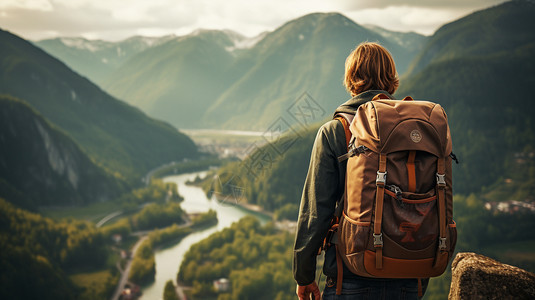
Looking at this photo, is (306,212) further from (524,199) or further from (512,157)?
(512,157)

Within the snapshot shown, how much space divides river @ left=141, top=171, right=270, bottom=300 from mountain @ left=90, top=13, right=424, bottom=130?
3178 inches

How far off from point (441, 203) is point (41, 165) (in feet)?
172

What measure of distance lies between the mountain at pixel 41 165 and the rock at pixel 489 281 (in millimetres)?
45690

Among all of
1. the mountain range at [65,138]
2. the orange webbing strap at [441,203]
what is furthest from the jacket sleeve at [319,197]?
the mountain range at [65,138]

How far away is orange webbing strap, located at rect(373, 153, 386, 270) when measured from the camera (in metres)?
1.65

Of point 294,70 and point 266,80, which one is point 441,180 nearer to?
point 294,70

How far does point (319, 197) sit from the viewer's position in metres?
1.84

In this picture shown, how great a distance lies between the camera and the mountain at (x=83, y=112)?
6178 cm

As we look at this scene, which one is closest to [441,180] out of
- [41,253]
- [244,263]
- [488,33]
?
[244,263]

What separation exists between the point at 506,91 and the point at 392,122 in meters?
70.0

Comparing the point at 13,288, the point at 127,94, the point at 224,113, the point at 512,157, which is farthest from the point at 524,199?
the point at 127,94

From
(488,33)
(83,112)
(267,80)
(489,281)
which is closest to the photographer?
(489,281)

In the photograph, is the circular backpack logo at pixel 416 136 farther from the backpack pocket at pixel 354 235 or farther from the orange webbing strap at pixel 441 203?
the backpack pocket at pixel 354 235

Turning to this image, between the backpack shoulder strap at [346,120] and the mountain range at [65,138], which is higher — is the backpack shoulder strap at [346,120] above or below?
above
